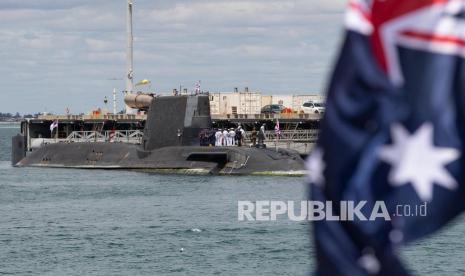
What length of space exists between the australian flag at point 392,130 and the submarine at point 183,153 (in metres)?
43.1

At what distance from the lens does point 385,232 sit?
2.52 metres

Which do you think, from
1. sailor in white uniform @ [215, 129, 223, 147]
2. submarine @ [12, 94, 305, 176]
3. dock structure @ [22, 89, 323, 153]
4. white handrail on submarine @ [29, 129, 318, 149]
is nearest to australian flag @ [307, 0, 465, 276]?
submarine @ [12, 94, 305, 176]

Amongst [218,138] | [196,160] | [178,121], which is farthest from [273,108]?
[196,160]

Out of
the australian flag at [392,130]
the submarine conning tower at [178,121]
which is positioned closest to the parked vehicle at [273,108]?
the submarine conning tower at [178,121]

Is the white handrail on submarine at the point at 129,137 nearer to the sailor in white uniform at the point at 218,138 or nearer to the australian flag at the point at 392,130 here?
the sailor in white uniform at the point at 218,138

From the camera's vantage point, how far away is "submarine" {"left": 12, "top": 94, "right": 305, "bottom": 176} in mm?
46594

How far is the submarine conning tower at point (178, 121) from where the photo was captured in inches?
1953

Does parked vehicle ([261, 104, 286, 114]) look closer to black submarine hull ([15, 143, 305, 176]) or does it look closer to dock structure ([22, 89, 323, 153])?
dock structure ([22, 89, 323, 153])

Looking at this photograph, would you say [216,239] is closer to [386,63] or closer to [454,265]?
[454,265]

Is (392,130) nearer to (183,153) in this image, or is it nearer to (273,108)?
(183,153)

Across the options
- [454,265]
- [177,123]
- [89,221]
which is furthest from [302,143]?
[454,265]

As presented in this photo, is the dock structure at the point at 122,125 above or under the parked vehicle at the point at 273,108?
under

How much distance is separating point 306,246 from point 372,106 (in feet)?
69.6

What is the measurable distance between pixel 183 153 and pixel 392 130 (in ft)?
152
